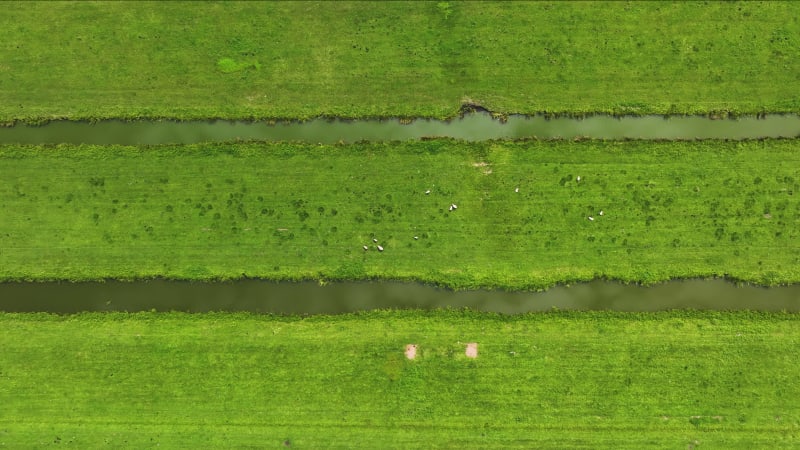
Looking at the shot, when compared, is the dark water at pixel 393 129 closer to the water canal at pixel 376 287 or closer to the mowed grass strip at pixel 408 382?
the water canal at pixel 376 287

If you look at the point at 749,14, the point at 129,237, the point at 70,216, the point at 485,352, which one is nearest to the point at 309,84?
the point at 129,237

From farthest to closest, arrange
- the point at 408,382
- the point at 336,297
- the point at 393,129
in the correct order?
the point at 393,129, the point at 336,297, the point at 408,382

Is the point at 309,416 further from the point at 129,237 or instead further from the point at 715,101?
the point at 715,101

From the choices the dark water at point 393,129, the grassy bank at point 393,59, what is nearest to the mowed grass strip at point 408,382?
the dark water at point 393,129

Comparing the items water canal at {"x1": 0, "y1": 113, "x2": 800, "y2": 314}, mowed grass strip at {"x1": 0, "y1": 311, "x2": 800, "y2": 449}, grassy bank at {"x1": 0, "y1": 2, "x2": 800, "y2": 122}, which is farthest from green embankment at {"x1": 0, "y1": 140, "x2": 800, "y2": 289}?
mowed grass strip at {"x1": 0, "y1": 311, "x2": 800, "y2": 449}

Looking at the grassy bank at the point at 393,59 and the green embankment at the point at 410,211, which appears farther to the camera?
the grassy bank at the point at 393,59

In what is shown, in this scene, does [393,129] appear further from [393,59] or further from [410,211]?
[410,211]

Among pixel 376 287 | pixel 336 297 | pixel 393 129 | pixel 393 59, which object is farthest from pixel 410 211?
pixel 393 59
